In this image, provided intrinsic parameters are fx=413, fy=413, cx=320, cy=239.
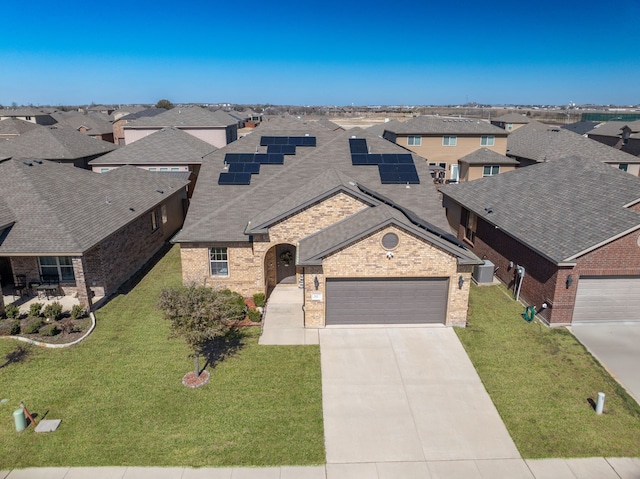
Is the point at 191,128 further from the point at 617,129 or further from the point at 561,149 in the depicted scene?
the point at 617,129

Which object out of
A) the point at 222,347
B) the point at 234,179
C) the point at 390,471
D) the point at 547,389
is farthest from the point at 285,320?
Result: the point at 547,389

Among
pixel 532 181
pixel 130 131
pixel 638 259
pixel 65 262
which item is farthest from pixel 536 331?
pixel 130 131

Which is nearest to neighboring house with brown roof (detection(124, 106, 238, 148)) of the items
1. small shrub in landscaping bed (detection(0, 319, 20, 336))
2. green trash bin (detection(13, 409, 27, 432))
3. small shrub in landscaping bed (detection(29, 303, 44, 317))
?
small shrub in landscaping bed (detection(29, 303, 44, 317))

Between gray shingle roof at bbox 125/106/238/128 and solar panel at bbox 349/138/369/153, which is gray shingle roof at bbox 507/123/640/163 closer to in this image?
solar panel at bbox 349/138/369/153

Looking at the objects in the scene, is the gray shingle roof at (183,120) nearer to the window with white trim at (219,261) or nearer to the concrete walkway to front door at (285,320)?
the window with white trim at (219,261)

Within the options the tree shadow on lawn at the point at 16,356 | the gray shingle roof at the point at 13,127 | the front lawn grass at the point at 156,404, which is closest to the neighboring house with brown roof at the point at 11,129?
the gray shingle roof at the point at 13,127

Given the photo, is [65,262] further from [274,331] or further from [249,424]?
[249,424]

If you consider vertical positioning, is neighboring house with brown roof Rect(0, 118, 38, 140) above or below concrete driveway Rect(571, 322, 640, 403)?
above
